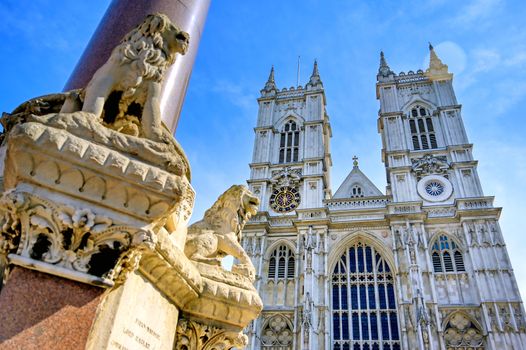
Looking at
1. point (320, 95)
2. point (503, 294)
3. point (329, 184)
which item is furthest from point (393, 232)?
point (320, 95)

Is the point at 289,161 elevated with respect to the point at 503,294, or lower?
elevated

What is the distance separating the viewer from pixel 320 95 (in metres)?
30.3

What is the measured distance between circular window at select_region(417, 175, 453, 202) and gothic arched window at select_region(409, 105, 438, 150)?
9.16 ft

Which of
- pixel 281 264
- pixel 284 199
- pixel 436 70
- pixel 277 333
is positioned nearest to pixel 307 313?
pixel 277 333

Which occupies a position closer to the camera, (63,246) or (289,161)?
(63,246)

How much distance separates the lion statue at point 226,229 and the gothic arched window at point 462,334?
18.7m

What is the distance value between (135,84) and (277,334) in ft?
66.2

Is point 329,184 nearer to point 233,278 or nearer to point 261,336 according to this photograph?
point 261,336

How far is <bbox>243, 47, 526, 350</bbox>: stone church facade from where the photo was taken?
61.7 feet

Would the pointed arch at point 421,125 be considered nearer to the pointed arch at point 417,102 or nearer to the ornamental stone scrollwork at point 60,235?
the pointed arch at point 417,102

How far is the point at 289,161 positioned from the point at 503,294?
1497 cm

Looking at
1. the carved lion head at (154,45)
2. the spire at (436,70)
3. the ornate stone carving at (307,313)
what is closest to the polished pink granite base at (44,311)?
the carved lion head at (154,45)

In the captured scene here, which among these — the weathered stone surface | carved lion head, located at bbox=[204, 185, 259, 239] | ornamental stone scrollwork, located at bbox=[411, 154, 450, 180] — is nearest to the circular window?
ornamental stone scrollwork, located at bbox=[411, 154, 450, 180]

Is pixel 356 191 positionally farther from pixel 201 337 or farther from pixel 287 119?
pixel 201 337
